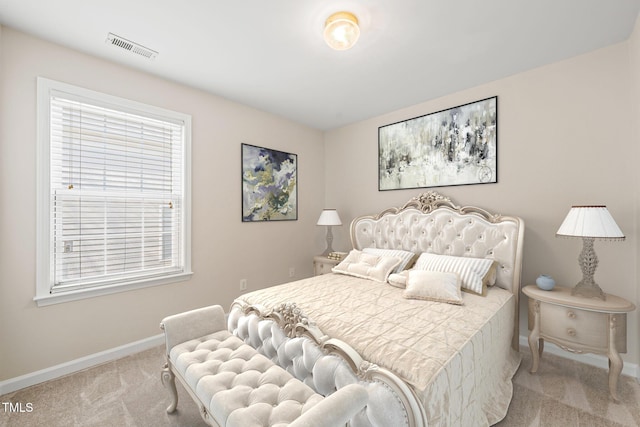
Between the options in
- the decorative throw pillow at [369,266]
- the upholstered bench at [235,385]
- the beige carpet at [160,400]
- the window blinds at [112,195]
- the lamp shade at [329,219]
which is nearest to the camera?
the upholstered bench at [235,385]

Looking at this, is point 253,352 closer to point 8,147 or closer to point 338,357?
point 338,357

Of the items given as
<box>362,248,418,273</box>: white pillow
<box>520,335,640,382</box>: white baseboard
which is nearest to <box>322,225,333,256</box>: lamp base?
<box>362,248,418,273</box>: white pillow

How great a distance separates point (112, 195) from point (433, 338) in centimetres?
280

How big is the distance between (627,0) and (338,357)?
9.28ft

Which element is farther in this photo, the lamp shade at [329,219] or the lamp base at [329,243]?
the lamp base at [329,243]

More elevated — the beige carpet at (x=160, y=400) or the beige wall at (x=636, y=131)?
the beige wall at (x=636, y=131)

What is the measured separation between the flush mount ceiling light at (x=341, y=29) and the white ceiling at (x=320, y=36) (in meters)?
0.06

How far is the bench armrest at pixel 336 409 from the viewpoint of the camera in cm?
93

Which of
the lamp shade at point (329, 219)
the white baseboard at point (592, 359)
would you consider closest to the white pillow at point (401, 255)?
the lamp shade at point (329, 219)

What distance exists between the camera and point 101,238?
2.35m

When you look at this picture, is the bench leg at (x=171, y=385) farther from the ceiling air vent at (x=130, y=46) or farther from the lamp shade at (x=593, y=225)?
the lamp shade at (x=593, y=225)

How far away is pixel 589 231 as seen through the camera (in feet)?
6.08

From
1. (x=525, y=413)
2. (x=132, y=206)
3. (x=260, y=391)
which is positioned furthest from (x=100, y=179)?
(x=525, y=413)

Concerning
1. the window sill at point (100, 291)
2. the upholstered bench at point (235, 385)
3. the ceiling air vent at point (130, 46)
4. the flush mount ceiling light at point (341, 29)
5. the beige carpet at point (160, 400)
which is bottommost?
the beige carpet at point (160, 400)
